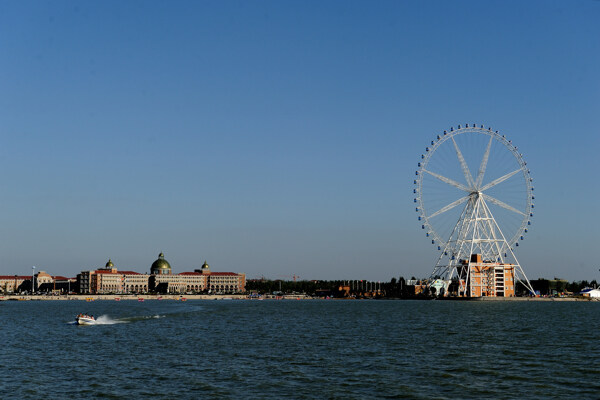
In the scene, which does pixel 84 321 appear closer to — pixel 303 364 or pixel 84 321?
pixel 84 321

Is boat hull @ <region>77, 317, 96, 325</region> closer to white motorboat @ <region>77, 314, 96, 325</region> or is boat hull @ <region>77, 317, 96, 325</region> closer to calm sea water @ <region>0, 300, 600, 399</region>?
white motorboat @ <region>77, 314, 96, 325</region>

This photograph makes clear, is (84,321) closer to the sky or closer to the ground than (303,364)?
closer to the ground

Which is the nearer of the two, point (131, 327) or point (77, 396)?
point (77, 396)

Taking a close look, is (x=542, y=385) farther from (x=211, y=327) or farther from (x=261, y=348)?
(x=211, y=327)

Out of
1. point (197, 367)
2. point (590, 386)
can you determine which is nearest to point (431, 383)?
point (590, 386)

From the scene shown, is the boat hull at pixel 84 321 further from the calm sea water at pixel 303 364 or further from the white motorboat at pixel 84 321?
the calm sea water at pixel 303 364

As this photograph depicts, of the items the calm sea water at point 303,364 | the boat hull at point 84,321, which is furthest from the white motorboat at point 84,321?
the calm sea water at point 303,364

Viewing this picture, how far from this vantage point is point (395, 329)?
79875mm

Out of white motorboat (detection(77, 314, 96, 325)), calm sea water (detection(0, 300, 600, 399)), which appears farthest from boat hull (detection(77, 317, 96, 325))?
calm sea water (detection(0, 300, 600, 399))

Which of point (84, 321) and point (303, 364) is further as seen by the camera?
point (84, 321)

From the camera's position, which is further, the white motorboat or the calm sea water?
the white motorboat

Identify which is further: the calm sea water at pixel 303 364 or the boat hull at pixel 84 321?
the boat hull at pixel 84 321

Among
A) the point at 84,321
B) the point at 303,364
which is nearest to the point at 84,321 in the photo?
the point at 84,321

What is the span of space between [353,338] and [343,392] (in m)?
31.7
